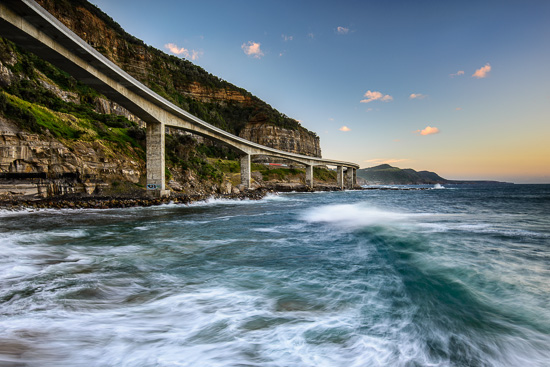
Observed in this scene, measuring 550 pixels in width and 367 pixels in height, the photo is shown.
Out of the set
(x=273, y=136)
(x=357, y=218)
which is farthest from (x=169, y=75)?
(x=357, y=218)

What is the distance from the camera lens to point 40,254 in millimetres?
6676

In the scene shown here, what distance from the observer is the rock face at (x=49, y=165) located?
1706cm

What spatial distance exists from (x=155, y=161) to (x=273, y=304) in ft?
86.4

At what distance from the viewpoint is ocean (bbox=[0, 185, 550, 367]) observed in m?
2.83

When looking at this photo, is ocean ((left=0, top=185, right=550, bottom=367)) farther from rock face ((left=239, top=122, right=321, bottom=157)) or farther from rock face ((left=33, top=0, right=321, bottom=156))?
rock face ((left=239, top=122, right=321, bottom=157))

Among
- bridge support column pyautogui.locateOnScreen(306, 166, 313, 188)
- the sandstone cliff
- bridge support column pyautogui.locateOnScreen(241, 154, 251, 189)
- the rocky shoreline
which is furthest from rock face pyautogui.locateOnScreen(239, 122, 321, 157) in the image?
the rocky shoreline

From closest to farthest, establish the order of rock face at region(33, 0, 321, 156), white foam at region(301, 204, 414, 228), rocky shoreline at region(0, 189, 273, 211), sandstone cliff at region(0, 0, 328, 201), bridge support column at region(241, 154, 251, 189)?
white foam at region(301, 204, 414, 228) → rocky shoreline at region(0, 189, 273, 211) → sandstone cliff at region(0, 0, 328, 201) → bridge support column at region(241, 154, 251, 189) → rock face at region(33, 0, 321, 156)

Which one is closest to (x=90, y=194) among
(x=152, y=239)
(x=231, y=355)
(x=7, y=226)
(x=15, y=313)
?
(x=7, y=226)

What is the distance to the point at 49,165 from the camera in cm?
1903

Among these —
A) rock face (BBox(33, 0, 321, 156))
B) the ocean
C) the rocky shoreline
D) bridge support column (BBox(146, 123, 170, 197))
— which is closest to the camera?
the ocean

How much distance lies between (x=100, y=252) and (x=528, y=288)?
32.5 ft

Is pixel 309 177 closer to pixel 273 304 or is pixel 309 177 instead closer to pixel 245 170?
pixel 245 170

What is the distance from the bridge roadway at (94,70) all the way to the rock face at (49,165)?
4496 mm

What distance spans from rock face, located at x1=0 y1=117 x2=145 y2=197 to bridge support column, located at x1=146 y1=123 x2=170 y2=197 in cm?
287
